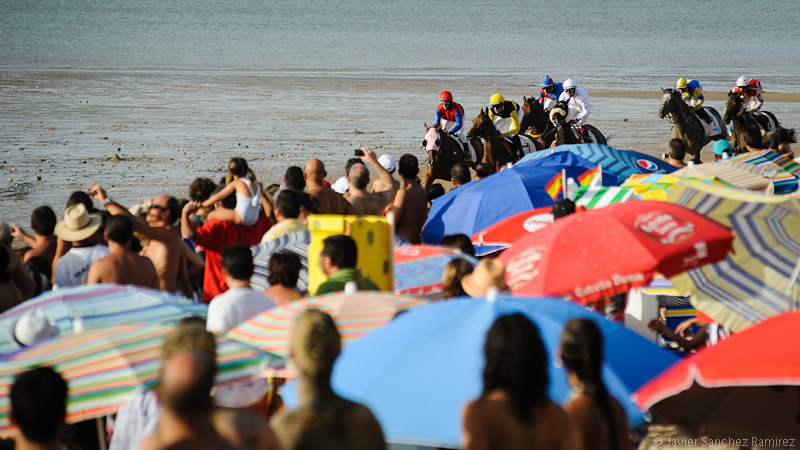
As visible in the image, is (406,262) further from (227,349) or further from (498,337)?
(498,337)

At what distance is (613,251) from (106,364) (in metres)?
2.86

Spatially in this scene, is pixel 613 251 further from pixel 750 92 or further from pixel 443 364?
pixel 750 92

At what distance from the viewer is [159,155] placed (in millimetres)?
21297

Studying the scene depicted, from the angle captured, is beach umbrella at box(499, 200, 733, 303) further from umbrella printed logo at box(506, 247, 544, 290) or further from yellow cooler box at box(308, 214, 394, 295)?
yellow cooler box at box(308, 214, 394, 295)

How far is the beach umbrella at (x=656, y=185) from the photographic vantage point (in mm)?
8117

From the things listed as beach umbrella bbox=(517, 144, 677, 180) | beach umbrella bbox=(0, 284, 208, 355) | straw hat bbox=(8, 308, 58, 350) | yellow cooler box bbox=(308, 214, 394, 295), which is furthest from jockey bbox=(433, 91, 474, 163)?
straw hat bbox=(8, 308, 58, 350)

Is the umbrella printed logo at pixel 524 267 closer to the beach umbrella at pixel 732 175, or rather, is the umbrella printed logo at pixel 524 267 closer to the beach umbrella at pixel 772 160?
the beach umbrella at pixel 732 175

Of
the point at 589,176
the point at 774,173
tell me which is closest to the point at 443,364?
the point at 589,176

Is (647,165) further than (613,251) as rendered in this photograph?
Yes

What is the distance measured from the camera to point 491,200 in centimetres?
960

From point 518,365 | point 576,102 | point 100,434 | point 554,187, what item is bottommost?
point 100,434

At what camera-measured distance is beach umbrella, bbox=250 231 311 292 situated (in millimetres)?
7008

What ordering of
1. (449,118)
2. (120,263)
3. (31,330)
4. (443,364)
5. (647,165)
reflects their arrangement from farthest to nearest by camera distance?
(449,118)
(647,165)
(120,263)
(31,330)
(443,364)

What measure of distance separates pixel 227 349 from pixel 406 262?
270 cm
